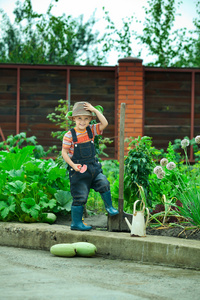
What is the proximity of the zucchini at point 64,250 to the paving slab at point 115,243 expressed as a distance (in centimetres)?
24

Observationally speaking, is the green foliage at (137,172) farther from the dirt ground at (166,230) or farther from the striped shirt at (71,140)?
the striped shirt at (71,140)

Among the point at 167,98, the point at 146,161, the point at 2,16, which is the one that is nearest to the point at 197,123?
the point at 167,98

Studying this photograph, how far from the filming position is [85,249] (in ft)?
14.7

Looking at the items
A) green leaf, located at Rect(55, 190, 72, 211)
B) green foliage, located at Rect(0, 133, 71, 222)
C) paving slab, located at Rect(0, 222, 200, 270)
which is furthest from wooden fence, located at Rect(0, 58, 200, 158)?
paving slab, located at Rect(0, 222, 200, 270)

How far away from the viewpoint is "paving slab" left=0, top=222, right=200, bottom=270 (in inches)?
168

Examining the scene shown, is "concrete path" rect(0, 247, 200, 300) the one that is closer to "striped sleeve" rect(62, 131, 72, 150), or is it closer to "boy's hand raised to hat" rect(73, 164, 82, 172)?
"boy's hand raised to hat" rect(73, 164, 82, 172)

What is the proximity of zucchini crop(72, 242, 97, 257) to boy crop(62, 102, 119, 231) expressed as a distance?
1.18ft

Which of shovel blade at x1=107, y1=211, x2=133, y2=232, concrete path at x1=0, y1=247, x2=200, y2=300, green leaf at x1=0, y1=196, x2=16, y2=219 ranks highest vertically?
green leaf at x1=0, y1=196, x2=16, y2=219

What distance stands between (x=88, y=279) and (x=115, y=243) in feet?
3.05

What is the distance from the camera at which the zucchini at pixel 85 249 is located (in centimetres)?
450

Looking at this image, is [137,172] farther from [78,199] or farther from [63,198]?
[63,198]

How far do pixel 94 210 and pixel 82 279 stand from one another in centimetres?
260

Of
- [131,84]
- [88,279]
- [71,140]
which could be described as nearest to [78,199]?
[71,140]

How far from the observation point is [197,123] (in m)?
10.1
